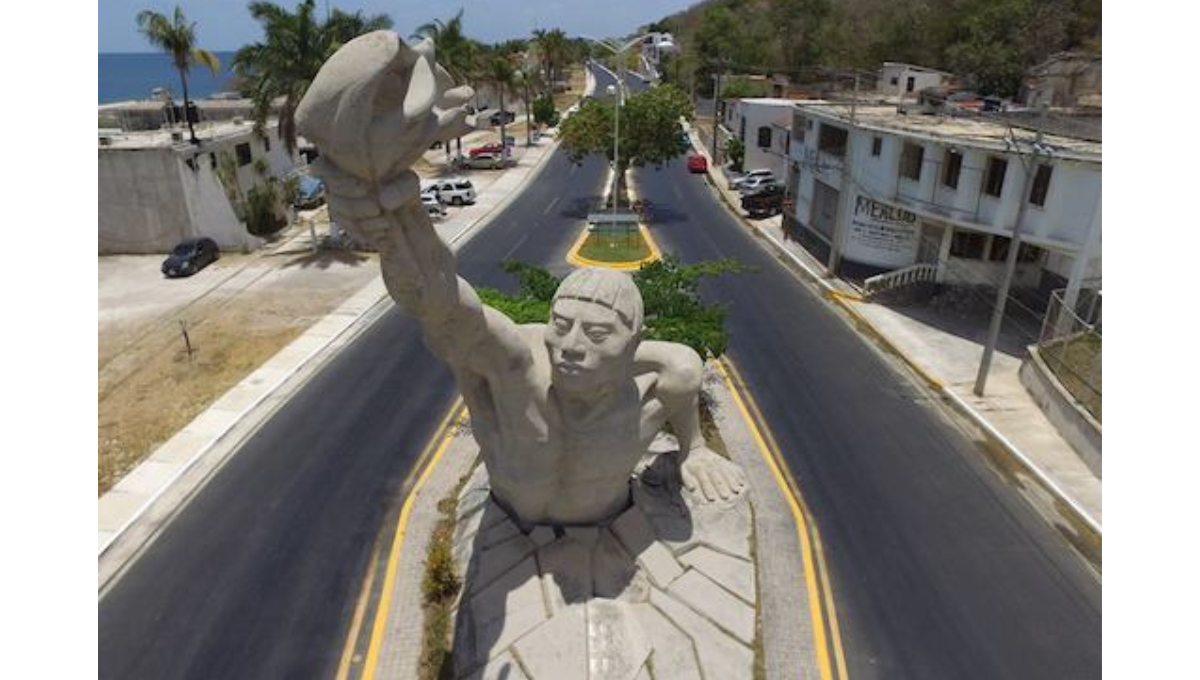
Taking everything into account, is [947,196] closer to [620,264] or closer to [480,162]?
[620,264]

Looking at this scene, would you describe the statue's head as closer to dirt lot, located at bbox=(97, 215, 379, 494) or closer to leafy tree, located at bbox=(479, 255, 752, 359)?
leafy tree, located at bbox=(479, 255, 752, 359)

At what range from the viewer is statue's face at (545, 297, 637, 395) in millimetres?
8578

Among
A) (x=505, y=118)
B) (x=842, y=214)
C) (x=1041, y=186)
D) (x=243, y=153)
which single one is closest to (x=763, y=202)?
(x=842, y=214)

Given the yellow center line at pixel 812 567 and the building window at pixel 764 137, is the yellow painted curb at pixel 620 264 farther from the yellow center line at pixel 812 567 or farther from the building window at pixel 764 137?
the building window at pixel 764 137

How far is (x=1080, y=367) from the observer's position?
18984 mm

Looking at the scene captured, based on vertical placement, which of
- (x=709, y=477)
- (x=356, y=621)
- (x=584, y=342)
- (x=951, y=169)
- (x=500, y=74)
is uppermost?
(x=500, y=74)

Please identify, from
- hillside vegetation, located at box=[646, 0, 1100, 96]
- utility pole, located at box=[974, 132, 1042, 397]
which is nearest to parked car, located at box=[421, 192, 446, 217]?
utility pole, located at box=[974, 132, 1042, 397]

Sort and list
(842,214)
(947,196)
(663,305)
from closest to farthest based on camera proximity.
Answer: (663,305) → (947,196) → (842,214)

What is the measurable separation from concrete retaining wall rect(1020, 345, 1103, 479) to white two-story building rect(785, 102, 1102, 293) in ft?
12.2

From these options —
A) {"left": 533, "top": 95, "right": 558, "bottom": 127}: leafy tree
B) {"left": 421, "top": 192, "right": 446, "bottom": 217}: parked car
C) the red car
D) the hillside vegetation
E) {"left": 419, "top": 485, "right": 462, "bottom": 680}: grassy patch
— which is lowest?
{"left": 419, "top": 485, "right": 462, "bottom": 680}: grassy patch

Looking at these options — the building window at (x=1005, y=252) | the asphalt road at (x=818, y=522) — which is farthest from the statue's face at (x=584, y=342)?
the building window at (x=1005, y=252)

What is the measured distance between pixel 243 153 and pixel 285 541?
28.5 meters

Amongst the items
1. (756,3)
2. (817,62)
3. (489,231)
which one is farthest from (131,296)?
(756,3)

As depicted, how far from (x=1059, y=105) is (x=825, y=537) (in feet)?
128
